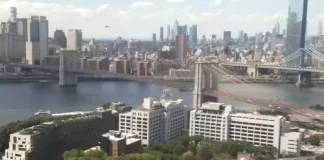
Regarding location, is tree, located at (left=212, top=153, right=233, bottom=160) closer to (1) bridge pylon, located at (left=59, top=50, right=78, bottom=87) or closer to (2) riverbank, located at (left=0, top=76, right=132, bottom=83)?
(1) bridge pylon, located at (left=59, top=50, right=78, bottom=87)

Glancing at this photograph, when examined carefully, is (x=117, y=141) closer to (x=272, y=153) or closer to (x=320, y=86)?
(x=272, y=153)

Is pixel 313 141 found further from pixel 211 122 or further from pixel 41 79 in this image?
pixel 41 79

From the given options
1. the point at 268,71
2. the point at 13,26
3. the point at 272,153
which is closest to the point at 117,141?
→ the point at 272,153

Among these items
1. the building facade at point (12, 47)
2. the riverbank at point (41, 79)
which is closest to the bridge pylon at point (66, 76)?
the riverbank at point (41, 79)

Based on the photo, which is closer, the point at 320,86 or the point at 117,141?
the point at 117,141

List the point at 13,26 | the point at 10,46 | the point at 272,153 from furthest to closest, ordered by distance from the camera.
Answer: the point at 13,26 → the point at 10,46 → the point at 272,153

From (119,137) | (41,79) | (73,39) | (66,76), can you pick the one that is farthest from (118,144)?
(73,39)

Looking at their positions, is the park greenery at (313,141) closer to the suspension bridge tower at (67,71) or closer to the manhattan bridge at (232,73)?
the manhattan bridge at (232,73)
